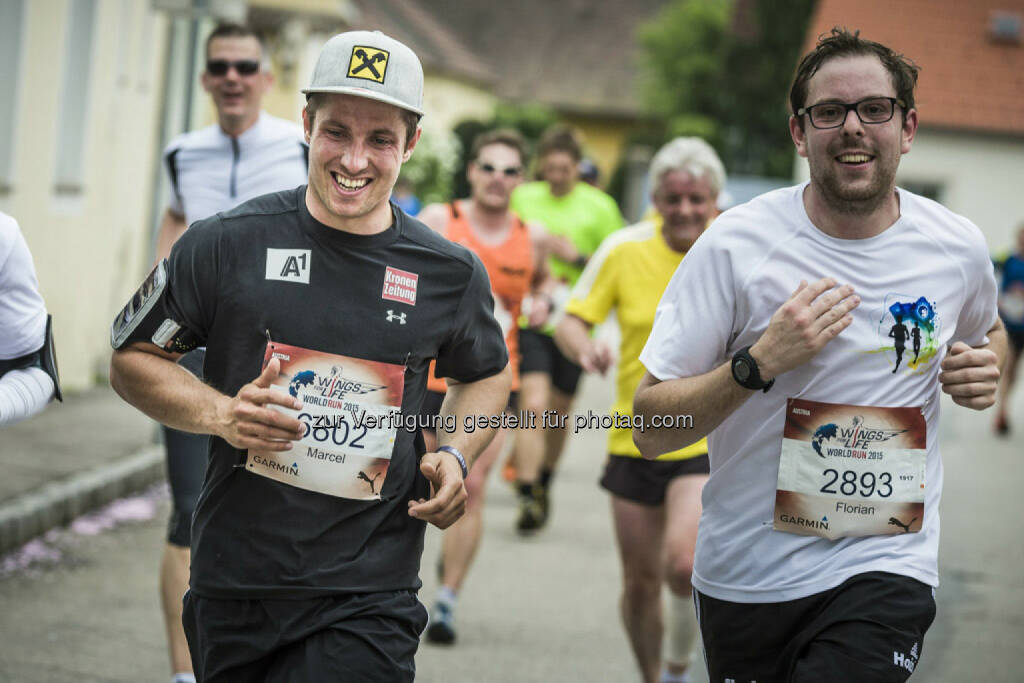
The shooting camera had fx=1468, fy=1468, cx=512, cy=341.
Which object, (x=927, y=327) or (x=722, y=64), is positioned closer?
(x=927, y=327)

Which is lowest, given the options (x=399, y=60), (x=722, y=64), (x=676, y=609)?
(x=676, y=609)

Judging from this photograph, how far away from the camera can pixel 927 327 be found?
3.85 m

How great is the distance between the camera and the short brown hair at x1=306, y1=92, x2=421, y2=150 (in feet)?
11.9

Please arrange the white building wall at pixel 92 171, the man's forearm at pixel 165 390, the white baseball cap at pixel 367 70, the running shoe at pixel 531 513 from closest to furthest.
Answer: the man's forearm at pixel 165 390 < the white baseball cap at pixel 367 70 < the running shoe at pixel 531 513 < the white building wall at pixel 92 171

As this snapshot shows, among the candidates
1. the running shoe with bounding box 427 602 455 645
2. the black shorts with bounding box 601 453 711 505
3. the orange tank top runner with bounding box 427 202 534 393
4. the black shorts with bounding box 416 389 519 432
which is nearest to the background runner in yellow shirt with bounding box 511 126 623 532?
the black shorts with bounding box 416 389 519 432

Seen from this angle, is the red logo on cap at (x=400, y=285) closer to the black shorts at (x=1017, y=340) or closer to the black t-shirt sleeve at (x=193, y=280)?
the black t-shirt sleeve at (x=193, y=280)

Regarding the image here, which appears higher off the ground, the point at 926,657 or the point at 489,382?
the point at 489,382

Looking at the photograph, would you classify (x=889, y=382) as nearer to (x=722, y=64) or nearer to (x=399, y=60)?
(x=399, y=60)

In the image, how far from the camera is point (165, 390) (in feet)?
11.4

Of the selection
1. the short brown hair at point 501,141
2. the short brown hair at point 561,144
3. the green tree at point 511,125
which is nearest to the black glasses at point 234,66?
the short brown hair at point 501,141

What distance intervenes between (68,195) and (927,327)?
10.8 metres

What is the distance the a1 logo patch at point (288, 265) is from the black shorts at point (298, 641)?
771mm

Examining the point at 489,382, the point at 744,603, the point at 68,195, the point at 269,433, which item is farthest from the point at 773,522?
the point at 68,195

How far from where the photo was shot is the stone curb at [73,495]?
792 cm
